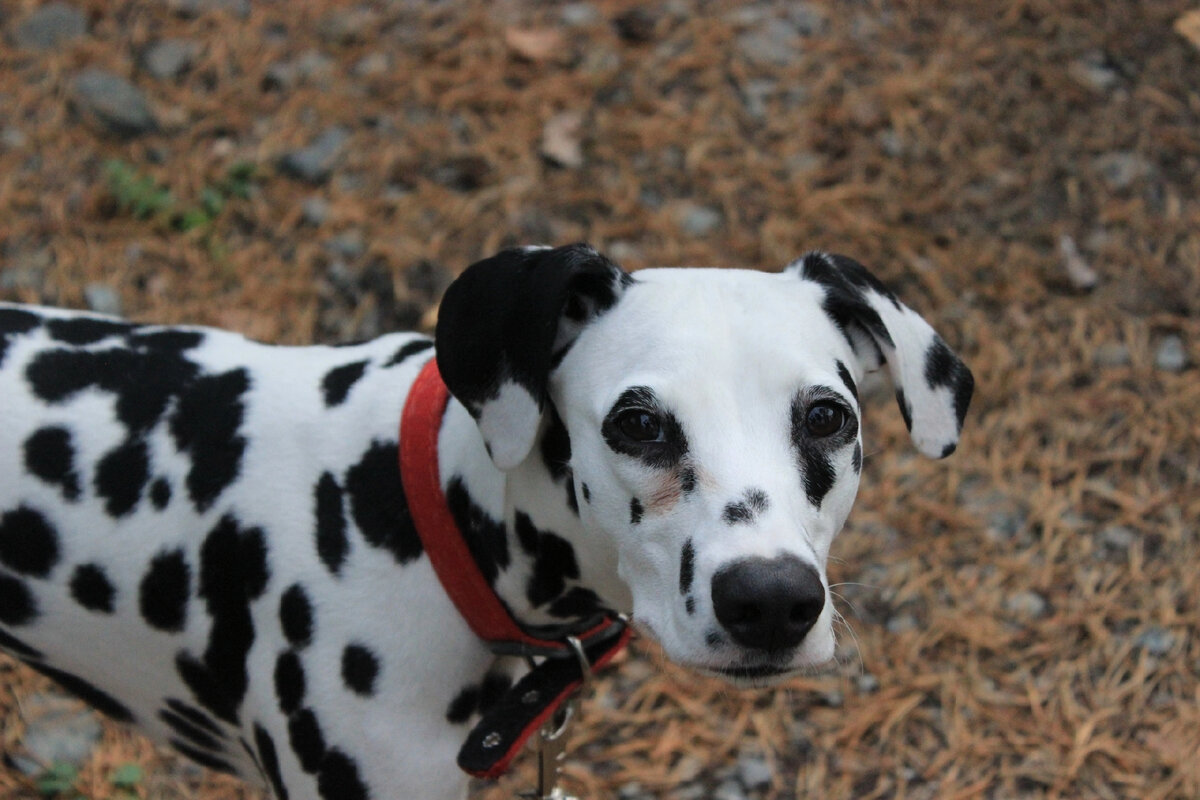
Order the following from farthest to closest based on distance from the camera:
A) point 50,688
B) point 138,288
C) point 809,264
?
point 138,288 → point 50,688 → point 809,264

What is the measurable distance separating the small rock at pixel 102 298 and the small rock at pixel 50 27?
1398 mm

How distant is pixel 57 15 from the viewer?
5535 millimetres

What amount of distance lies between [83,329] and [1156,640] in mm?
3480

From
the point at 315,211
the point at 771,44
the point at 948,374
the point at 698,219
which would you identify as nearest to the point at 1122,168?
the point at 771,44

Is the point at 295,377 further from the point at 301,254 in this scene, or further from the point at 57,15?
the point at 57,15

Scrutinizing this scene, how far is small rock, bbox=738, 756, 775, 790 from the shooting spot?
12.1 feet

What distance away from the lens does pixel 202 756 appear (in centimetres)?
305

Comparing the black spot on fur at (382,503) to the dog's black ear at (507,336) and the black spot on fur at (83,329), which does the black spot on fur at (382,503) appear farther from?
the black spot on fur at (83,329)

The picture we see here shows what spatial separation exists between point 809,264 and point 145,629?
1748mm

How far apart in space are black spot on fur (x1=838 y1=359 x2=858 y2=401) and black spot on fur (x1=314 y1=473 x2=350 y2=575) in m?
1.14

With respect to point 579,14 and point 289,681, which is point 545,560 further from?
point 579,14

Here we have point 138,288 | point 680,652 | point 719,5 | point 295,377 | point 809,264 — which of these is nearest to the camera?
point 680,652

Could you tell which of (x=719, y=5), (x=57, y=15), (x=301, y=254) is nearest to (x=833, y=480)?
(x=301, y=254)

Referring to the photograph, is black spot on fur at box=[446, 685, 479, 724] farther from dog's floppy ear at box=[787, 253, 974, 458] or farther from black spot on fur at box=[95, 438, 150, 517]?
dog's floppy ear at box=[787, 253, 974, 458]
